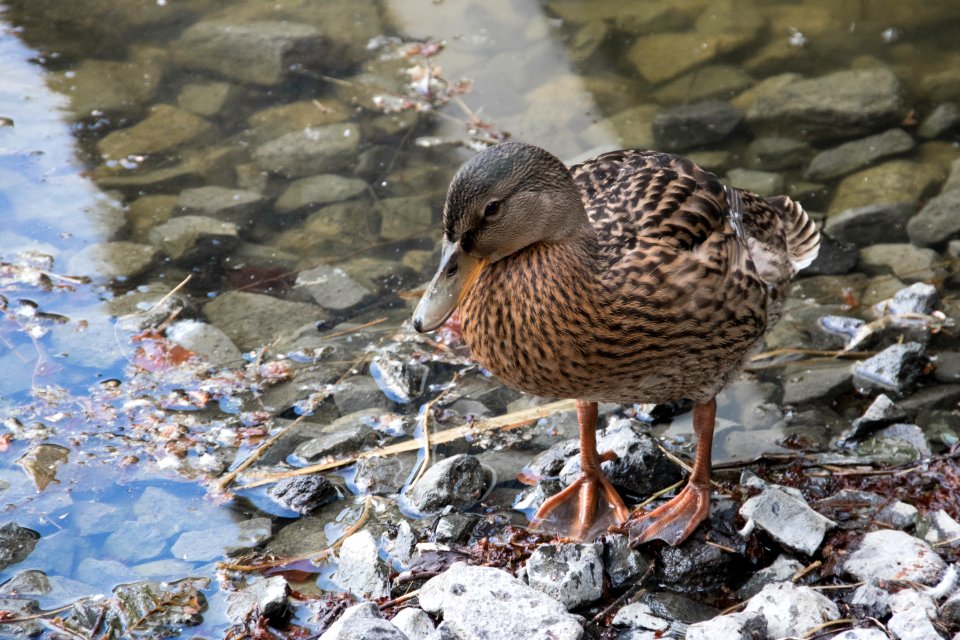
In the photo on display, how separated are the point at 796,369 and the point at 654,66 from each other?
9.55 ft

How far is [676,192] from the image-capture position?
3.58 m

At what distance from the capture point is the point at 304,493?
3.98 metres

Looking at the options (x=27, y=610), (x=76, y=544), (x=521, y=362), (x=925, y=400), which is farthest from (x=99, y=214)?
(x=925, y=400)

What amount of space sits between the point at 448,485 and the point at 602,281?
44.6 inches

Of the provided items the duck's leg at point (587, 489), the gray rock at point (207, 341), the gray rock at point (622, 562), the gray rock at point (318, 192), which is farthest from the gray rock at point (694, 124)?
the gray rock at point (622, 562)

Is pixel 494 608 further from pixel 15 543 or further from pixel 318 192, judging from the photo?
pixel 318 192

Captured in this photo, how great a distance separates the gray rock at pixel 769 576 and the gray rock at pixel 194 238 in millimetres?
3314

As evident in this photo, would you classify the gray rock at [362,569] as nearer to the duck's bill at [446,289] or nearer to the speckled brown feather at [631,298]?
the speckled brown feather at [631,298]

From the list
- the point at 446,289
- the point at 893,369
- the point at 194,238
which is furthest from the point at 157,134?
the point at 893,369

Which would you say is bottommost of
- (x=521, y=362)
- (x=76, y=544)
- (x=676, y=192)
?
(x=76, y=544)

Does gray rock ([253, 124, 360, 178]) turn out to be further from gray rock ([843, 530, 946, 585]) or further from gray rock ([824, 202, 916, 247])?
gray rock ([843, 530, 946, 585])

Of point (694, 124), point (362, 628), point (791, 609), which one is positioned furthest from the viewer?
point (694, 124)

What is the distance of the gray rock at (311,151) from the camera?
242 inches

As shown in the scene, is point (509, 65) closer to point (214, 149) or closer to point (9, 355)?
point (214, 149)
